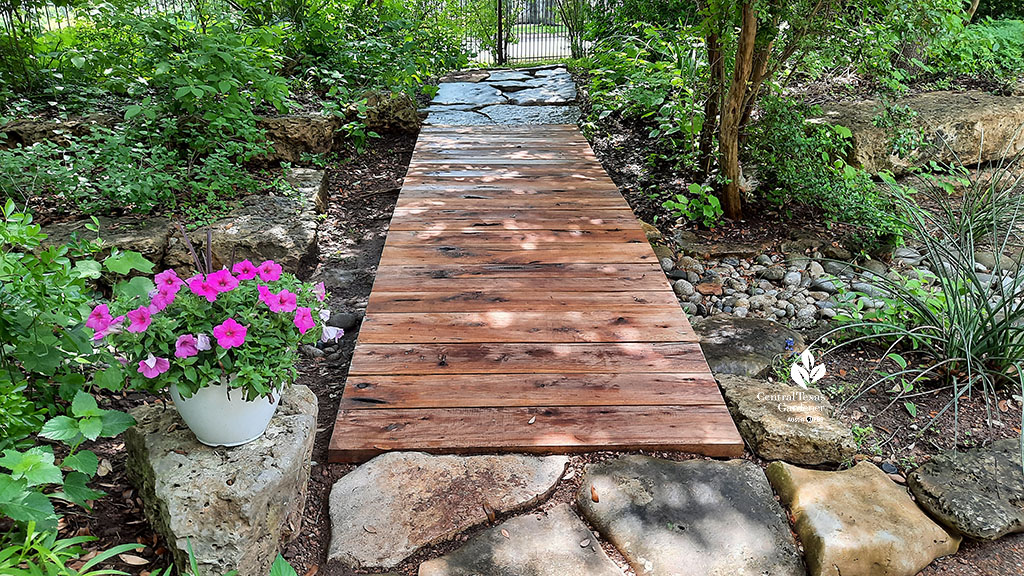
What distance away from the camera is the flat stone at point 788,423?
2.07 m

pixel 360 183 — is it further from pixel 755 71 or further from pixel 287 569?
pixel 287 569

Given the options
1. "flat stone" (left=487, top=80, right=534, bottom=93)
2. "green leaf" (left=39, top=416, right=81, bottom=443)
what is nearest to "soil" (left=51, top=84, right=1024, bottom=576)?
"green leaf" (left=39, top=416, right=81, bottom=443)

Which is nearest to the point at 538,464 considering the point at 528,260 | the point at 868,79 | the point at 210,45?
the point at 528,260

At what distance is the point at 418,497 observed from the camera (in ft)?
6.07

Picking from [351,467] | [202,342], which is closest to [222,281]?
[202,342]

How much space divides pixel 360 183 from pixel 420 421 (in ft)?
10.3

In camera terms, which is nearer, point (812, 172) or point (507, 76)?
point (812, 172)

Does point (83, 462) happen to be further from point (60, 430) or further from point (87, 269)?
point (87, 269)

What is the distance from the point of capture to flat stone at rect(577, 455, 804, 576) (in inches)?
65.9

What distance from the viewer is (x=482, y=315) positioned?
2732mm

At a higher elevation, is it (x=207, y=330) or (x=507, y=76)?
(x=207, y=330)

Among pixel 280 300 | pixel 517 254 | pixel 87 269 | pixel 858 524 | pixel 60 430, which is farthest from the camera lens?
pixel 517 254

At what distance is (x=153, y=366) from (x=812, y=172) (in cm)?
354

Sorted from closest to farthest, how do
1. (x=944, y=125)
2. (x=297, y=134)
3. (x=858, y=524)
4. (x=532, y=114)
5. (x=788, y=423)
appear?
1. (x=858, y=524)
2. (x=788, y=423)
3. (x=297, y=134)
4. (x=944, y=125)
5. (x=532, y=114)
